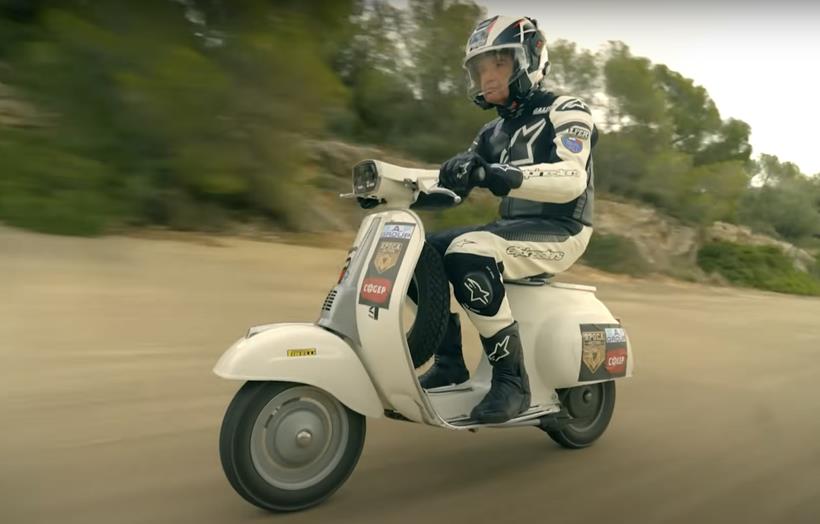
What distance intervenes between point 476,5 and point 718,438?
14094 millimetres

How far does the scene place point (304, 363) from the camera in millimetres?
3254

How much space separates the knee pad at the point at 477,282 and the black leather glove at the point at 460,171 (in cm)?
39

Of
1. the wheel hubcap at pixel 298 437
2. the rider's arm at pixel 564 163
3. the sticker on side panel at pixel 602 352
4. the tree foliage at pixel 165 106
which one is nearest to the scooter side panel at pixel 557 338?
the sticker on side panel at pixel 602 352

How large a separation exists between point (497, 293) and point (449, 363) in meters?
0.61

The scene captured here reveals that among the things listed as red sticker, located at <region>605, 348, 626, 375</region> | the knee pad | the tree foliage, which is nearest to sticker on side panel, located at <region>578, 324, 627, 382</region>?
red sticker, located at <region>605, 348, 626, 375</region>

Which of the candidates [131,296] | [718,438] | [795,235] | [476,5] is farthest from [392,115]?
[795,235]

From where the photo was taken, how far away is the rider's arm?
3744 millimetres

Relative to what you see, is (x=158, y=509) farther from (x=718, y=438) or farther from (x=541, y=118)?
(x=718, y=438)

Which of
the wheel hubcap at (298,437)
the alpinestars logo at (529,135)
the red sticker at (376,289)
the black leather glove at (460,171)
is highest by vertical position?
the alpinestars logo at (529,135)

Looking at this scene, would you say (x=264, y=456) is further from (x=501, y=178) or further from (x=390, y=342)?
(x=501, y=178)

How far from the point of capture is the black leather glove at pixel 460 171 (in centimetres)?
349

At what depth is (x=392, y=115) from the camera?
17.4 meters

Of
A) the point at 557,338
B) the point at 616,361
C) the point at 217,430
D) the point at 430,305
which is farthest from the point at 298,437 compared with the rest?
the point at 616,361

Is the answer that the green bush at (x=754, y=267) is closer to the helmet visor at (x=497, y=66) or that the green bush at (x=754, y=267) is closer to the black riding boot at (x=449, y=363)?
the black riding boot at (x=449, y=363)
